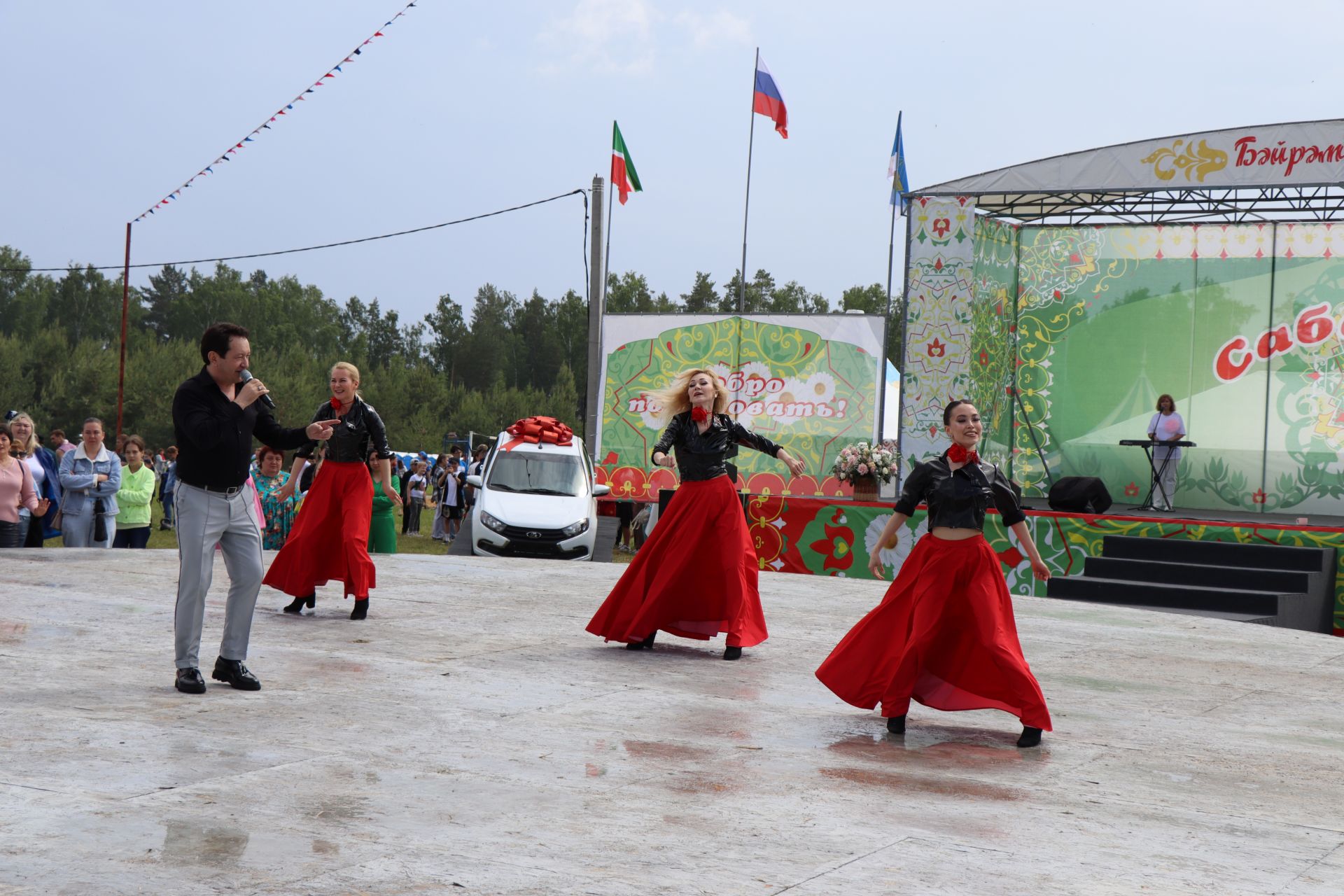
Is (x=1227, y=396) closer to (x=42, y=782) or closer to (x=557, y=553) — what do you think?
(x=557, y=553)

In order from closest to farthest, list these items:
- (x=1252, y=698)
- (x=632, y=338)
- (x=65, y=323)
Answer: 1. (x=1252, y=698)
2. (x=632, y=338)
3. (x=65, y=323)

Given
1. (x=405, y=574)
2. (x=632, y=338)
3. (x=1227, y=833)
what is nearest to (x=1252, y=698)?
(x=1227, y=833)

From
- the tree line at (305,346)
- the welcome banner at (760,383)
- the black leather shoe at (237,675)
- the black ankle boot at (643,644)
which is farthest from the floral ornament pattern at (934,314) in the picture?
the tree line at (305,346)

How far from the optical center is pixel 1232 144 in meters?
16.4

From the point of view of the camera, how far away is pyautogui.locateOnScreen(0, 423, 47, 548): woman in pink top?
12.4m

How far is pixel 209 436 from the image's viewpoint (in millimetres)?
6426

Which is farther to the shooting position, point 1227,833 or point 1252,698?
point 1252,698

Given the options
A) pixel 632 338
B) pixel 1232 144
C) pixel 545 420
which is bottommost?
pixel 545 420

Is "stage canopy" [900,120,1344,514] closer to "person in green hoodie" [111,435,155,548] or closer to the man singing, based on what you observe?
"person in green hoodie" [111,435,155,548]

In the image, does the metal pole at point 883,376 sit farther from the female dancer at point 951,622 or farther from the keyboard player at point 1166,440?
the female dancer at point 951,622

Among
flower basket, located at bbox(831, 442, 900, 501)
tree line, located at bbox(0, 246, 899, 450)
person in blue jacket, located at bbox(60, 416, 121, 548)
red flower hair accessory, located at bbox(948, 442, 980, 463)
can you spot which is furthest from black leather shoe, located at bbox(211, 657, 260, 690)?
tree line, located at bbox(0, 246, 899, 450)

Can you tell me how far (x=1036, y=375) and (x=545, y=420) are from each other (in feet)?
22.9

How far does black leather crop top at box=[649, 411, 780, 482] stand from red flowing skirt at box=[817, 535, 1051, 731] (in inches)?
87.3

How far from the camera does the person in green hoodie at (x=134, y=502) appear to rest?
46.9ft
